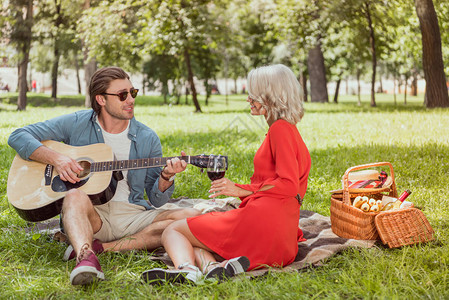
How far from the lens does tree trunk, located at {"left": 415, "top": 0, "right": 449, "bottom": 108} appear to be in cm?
1480

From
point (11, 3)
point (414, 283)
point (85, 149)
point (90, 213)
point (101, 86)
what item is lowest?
point (414, 283)

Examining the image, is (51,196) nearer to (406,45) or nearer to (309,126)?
(309,126)

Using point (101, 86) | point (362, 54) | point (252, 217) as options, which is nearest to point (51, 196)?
point (101, 86)

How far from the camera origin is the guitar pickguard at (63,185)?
12.7 ft

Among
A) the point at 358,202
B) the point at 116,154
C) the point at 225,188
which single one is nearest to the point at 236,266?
the point at 225,188

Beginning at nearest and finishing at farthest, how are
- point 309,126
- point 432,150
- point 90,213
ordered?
1. point 90,213
2. point 432,150
3. point 309,126

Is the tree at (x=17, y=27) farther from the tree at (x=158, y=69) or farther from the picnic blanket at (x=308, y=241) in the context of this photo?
the picnic blanket at (x=308, y=241)

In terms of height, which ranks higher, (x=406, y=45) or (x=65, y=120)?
(x=406, y=45)

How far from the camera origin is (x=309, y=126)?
12109mm

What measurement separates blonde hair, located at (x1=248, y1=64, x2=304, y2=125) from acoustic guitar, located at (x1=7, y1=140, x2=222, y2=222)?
851 millimetres

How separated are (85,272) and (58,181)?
1036 millimetres

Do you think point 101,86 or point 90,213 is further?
point 101,86

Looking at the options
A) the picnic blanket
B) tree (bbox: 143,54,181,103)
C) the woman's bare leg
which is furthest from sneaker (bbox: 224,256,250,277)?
tree (bbox: 143,54,181,103)

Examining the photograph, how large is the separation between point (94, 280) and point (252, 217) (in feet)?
3.72
